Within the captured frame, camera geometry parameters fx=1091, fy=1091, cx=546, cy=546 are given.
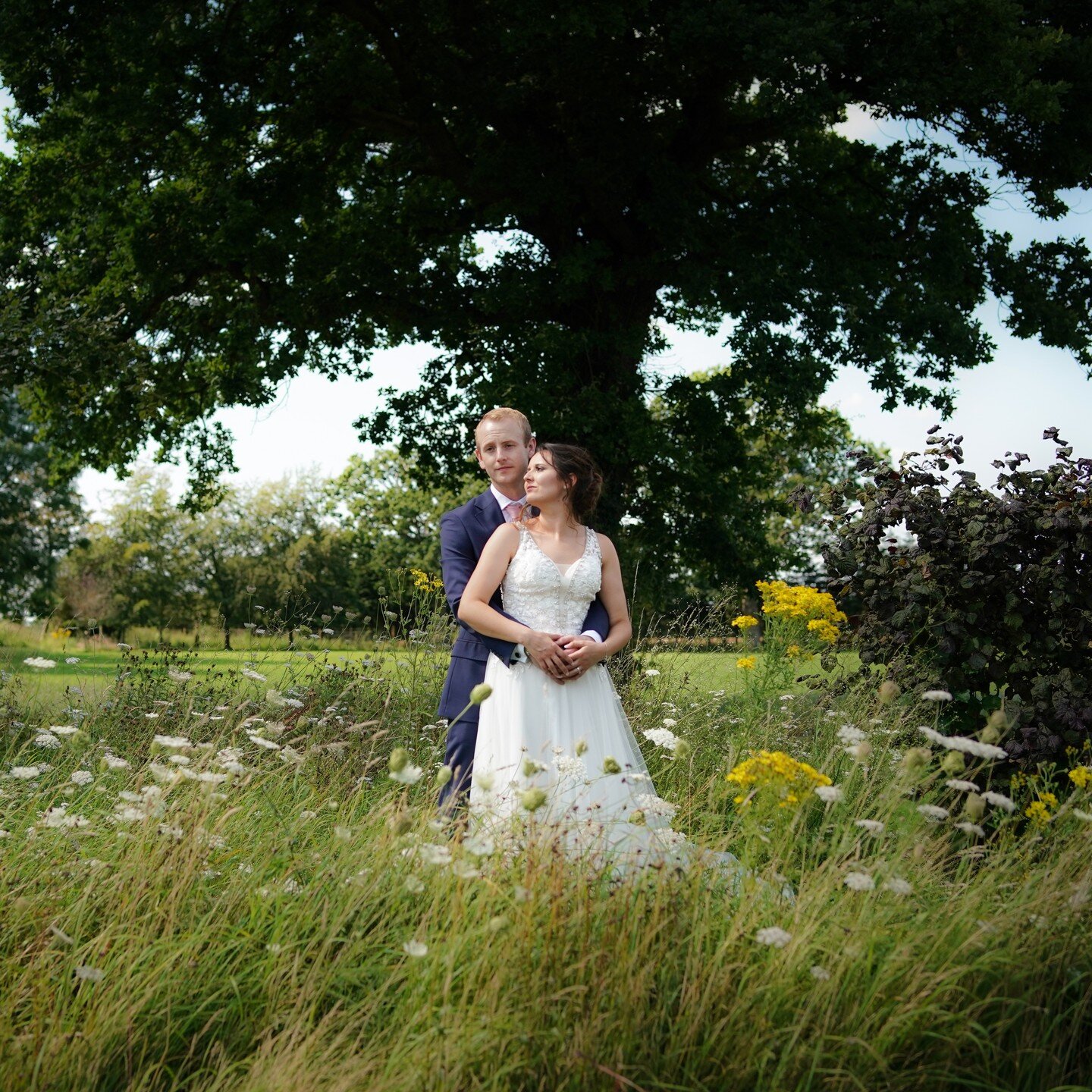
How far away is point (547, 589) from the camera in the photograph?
4.65 meters

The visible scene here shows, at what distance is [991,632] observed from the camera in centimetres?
668

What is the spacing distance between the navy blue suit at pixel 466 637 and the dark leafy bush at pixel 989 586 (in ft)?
9.16

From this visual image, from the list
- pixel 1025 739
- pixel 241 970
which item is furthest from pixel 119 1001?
pixel 1025 739

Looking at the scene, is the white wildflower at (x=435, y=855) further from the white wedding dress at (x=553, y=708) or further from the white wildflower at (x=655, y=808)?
the white wedding dress at (x=553, y=708)

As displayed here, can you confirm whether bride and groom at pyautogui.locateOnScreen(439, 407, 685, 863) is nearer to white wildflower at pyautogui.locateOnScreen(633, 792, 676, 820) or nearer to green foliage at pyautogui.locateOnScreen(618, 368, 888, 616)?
white wildflower at pyautogui.locateOnScreen(633, 792, 676, 820)

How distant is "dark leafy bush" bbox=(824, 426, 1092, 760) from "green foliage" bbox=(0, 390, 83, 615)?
124 ft

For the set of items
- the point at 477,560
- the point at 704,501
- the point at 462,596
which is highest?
the point at 704,501

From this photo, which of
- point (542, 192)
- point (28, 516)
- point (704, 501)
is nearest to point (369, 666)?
point (542, 192)

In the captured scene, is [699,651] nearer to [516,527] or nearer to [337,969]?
[516,527]

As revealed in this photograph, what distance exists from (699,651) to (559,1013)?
20.5 ft

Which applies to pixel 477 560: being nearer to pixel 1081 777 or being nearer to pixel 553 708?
pixel 553 708

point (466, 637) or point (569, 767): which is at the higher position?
point (466, 637)

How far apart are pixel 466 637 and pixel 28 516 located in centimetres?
4003

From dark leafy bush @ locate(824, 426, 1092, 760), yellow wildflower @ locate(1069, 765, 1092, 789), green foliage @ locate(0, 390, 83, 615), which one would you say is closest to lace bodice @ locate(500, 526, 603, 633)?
yellow wildflower @ locate(1069, 765, 1092, 789)
